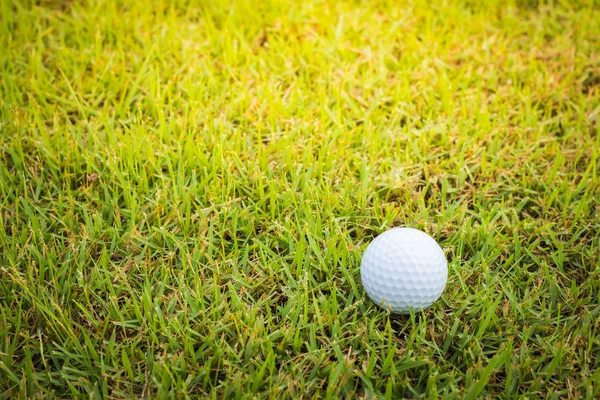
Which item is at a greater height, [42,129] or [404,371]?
[42,129]

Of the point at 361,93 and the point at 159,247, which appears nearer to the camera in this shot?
the point at 159,247

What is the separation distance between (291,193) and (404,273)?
2.32ft

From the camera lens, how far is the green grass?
190 centimetres

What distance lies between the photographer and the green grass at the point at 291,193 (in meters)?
1.90

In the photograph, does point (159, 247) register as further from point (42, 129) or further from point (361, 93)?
point (361, 93)

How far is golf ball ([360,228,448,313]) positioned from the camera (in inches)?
78.1

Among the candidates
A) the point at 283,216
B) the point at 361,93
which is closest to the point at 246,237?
the point at 283,216

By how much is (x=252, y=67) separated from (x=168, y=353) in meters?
1.91

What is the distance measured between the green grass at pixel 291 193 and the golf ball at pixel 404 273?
8 cm

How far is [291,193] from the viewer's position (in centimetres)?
246

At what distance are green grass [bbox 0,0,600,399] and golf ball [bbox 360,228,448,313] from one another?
84mm

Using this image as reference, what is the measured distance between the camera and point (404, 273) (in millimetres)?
1986

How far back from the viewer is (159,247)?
89.7 inches

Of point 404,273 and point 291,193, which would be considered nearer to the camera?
point 404,273
